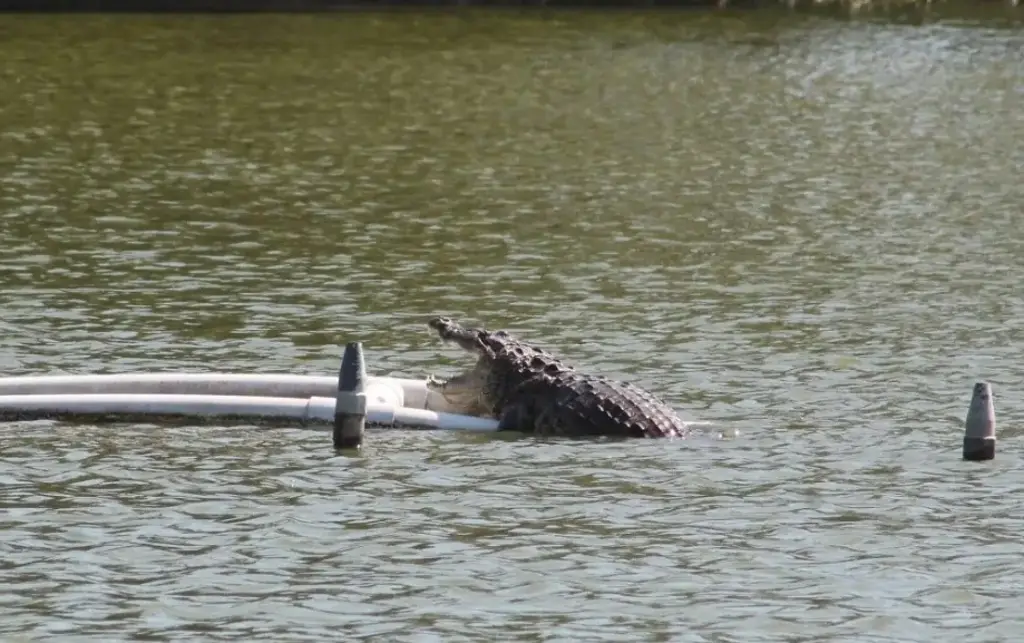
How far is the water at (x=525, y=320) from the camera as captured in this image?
19016mm

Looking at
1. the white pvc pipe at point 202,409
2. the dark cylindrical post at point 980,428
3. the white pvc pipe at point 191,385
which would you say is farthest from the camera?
the white pvc pipe at point 191,385

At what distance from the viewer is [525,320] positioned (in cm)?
3188

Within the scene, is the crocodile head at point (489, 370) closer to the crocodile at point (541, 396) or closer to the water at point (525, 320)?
the crocodile at point (541, 396)

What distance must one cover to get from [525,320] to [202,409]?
792cm

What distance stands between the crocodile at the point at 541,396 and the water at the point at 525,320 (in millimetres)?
514

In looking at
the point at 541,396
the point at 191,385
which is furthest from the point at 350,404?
the point at 191,385

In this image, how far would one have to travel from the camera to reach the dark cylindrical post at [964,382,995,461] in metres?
23.2

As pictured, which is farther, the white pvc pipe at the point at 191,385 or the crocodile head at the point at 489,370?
the white pvc pipe at the point at 191,385

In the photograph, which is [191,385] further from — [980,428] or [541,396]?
[980,428]

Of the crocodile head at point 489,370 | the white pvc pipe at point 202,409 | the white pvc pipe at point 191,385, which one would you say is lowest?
the white pvc pipe at point 202,409

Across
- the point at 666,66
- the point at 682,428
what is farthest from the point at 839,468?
the point at 666,66

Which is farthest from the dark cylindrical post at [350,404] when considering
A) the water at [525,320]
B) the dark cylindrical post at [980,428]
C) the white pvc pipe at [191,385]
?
the dark cylindrical post at [980,428]

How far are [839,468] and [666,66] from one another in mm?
44340

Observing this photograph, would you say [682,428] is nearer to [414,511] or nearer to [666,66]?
[414,511]
